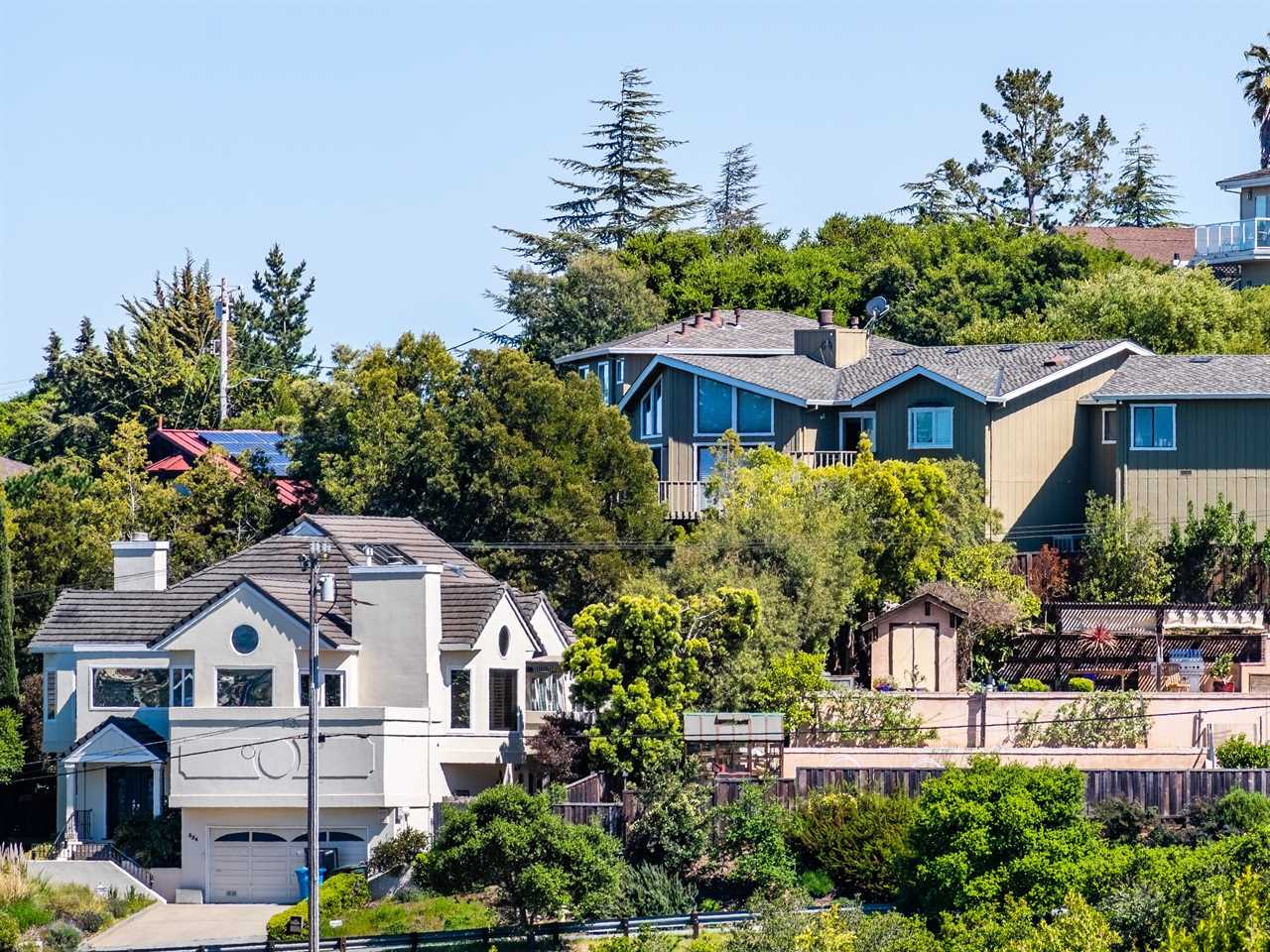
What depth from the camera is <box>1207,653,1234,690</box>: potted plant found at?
59.7 meters

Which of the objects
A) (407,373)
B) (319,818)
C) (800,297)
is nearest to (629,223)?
(800,297)

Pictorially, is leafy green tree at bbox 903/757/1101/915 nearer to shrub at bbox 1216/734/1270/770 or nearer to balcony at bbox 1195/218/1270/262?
shrub at bbox 1216/734/1270/770

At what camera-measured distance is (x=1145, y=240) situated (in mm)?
112125

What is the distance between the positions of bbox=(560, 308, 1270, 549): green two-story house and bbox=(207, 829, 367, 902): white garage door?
19.1 metres

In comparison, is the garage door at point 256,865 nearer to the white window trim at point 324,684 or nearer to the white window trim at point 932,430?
the white window trim at point 324,684

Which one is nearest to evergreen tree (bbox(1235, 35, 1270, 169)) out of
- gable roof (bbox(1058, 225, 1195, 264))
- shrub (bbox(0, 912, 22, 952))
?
gable roof (bbox(1058, 225, 1195, 264))

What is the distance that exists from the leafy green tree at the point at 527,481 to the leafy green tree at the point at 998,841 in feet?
57.1

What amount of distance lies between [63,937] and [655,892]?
12.2m

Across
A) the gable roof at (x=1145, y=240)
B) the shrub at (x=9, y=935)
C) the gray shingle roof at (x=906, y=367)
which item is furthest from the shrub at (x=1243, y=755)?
the gable roof at (x=1145, y=240)

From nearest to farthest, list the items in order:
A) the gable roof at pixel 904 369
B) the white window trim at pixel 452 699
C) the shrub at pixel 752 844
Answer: the shrub at pixel 752 844
the white window trim at pixel 452 699
the gable roof at pixel 904 369

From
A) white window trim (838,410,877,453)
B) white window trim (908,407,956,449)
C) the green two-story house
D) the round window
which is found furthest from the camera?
white window trim (838,410,877,453)

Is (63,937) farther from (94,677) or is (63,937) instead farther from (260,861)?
(94,677)

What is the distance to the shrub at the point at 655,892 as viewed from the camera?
2026 inches

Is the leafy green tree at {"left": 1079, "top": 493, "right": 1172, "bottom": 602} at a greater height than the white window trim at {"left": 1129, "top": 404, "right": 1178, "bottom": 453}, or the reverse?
the white window trim at {"left": 1129, "top": 404, "right": 1178, "bottom": 453}
